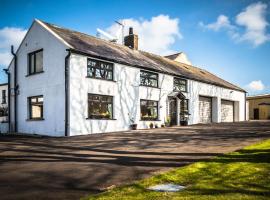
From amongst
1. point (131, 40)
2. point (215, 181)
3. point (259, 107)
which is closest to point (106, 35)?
point (131, 40)

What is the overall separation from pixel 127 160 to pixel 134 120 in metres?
13.5

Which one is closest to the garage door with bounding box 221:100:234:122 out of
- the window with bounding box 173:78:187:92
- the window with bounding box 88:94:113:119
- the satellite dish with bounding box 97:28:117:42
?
the window with bounding box 173:78:187:92

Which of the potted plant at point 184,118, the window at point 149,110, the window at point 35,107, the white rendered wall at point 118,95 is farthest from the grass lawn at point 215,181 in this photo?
the potted plant at point 184,118

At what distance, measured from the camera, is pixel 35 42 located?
66.0ft

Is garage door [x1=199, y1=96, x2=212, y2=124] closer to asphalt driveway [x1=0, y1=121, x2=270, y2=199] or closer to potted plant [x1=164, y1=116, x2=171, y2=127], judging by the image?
potted plant [x1=164, y1=116, x2=171, y2=127]

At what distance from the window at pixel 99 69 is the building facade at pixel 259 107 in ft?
105

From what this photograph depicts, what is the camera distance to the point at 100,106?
19.1 metres

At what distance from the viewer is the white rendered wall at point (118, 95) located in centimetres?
1742

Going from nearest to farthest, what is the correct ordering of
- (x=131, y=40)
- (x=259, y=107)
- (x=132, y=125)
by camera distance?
(x=132, y=125)
(x=131, y=40)
(x=259, y=107)

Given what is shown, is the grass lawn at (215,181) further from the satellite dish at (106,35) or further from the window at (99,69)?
the satellite dish at (106,35)

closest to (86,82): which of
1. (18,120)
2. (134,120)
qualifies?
(134,120)

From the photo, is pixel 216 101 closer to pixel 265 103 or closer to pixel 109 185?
Result: pixel 265 103

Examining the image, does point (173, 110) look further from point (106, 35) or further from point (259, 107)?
point (259, 107)

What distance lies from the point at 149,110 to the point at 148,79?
8.51 feet
